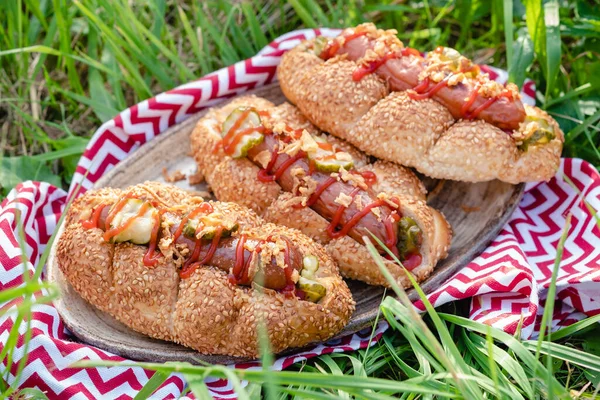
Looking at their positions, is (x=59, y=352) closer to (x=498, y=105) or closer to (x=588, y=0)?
(x=498, y=105)

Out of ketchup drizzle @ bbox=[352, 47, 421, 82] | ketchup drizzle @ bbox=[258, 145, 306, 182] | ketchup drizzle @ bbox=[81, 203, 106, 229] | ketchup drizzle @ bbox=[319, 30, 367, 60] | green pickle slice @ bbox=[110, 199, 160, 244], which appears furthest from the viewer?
ketchup drizzle @ bbox=[319, 30, 367, 60]

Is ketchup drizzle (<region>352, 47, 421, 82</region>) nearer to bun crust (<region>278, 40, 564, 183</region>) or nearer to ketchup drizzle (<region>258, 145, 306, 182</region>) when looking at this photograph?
bun crust (<region>278, 40, 564, 183</region>)

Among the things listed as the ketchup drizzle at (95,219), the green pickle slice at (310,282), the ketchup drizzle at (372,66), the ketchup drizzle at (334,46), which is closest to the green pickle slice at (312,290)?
the green pickle slice at (310,282)

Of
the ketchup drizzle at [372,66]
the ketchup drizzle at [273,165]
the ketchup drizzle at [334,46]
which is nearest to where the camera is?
the ketchup drizzle at [273,165]

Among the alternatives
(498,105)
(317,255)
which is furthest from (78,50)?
(498,105)

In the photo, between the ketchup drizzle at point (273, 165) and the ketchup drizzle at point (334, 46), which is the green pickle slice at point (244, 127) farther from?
the ketchup drizzle at point (334, 46)

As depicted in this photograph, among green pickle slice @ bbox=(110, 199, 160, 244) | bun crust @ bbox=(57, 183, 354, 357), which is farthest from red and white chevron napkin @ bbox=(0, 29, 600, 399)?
green pickle slice @ bbox=(110, 199, 160, 244)
